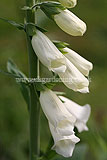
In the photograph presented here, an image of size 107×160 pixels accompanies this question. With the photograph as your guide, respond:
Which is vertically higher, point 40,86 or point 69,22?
point 69,22

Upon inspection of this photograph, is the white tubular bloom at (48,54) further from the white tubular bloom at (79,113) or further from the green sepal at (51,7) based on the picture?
the white tubular bloom at (79,113)

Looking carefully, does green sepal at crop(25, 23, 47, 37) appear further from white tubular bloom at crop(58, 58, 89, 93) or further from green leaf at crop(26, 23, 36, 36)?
white tubular bloom at crop(58, 58, 89, 93)

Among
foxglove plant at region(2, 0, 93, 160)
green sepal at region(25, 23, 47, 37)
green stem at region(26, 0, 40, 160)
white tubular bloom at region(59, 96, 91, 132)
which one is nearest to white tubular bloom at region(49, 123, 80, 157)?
foxglove plant at region(2, 0, 93, 160)

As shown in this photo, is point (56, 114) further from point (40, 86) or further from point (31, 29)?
point (31, 29)

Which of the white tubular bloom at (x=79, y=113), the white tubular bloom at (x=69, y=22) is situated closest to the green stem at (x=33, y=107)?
the white tubular bloom at (x=69, y=22)

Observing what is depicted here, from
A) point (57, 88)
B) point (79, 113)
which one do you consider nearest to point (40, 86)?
point (79, 113)

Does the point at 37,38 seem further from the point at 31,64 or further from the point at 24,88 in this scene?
the point at 24,88

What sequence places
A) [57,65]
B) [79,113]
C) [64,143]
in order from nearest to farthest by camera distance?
1. [57,65]
2. [64,143]
3. [79,113]
